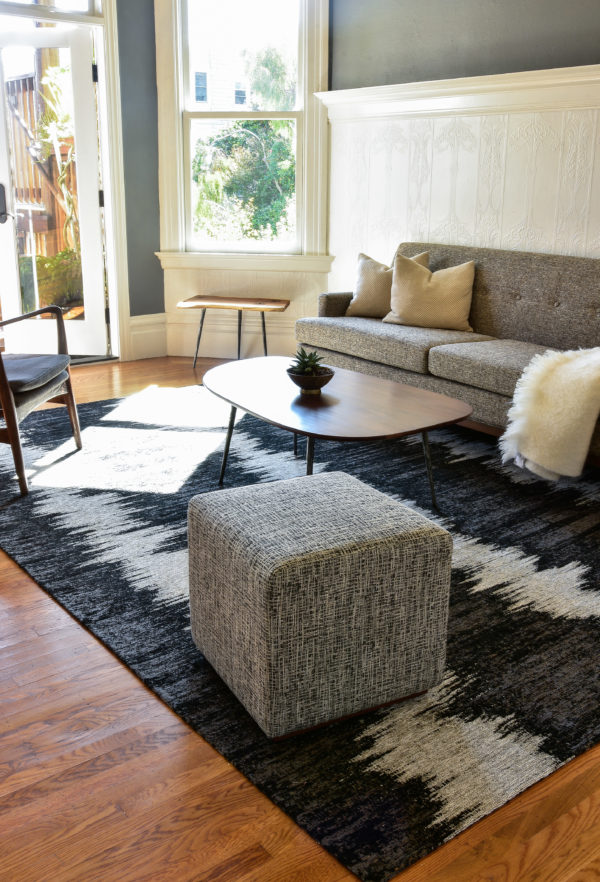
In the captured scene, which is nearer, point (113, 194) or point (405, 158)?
point (405, 158)

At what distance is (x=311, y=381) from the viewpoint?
3.19 metres

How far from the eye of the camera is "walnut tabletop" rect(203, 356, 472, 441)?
284cm

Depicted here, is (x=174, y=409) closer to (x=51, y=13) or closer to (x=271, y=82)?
(x=271, y=82)

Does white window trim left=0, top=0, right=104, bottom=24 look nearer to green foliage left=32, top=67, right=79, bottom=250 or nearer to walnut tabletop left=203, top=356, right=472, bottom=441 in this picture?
green foliage left=32, top=67, right=79, bottom=250

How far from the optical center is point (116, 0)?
16.6 ft

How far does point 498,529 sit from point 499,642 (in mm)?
780

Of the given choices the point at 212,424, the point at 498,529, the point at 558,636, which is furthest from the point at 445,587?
the point at 212,424

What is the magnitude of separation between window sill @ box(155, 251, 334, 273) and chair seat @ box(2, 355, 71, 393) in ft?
6.90

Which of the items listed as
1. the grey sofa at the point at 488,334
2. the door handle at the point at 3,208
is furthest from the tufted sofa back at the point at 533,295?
the door handle at the point at 3,208

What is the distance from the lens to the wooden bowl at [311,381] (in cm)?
318

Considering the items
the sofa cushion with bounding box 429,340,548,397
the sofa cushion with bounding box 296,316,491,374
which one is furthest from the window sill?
the sofa cushion with bounding box 429,340,548,397

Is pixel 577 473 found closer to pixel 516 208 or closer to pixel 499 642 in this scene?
pixel 499 642

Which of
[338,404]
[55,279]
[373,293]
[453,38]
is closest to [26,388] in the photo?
[338,404]

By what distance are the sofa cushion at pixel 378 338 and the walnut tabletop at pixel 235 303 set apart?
0.56 meters
